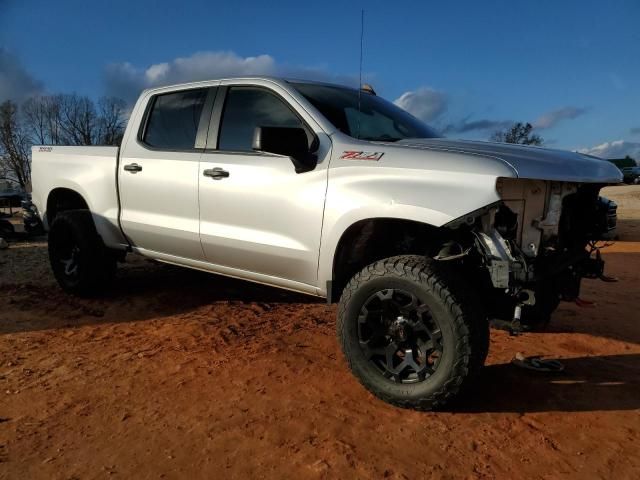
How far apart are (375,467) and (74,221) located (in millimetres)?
4036

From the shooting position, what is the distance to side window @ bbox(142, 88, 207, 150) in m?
4.46

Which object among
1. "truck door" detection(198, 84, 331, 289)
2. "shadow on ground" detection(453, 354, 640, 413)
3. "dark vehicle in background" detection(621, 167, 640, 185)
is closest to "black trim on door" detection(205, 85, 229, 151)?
"truck door" detection(198, 84, 331, 289)

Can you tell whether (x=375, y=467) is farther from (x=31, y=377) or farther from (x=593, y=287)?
(x=593, y=287)

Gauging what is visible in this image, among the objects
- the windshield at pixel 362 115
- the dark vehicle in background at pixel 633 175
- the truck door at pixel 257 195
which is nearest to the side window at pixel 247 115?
the truck door at pixel 257 195

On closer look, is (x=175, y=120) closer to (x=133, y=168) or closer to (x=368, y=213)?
(x=133, y=168)

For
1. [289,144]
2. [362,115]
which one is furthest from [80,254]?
[362,115]

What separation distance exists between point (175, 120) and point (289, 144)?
1.74 metres

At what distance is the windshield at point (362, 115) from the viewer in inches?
147

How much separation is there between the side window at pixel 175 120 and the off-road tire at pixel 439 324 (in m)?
2.11

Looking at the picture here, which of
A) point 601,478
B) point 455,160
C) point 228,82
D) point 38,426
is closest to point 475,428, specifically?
point 601,478

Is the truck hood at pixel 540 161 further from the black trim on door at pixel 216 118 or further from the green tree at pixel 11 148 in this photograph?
the green tree at pixel 11 148

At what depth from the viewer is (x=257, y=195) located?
12.4 feet

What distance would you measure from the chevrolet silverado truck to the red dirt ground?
1.16ft

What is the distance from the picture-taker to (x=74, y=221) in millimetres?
5254
